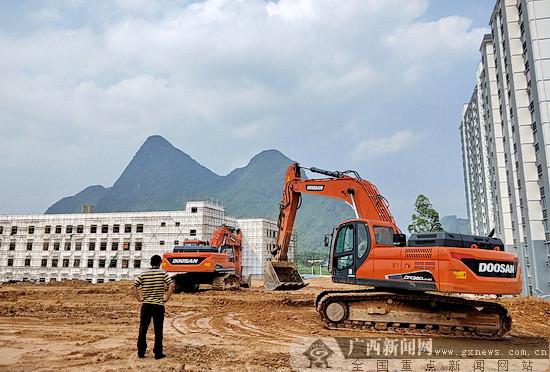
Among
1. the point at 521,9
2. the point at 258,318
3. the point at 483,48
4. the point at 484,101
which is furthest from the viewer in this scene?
the point at 484,101

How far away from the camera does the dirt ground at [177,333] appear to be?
6836 millimetres

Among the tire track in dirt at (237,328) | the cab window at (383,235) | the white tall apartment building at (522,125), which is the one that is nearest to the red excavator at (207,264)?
the tire track in dirt at (237,328)

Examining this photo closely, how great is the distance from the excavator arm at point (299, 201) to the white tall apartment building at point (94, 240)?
32.6 m

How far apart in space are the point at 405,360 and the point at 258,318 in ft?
18.3

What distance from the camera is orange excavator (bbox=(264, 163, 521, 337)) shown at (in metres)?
8.77

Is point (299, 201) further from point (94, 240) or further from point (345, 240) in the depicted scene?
point (94, 240)

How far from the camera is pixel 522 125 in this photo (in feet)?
95.7

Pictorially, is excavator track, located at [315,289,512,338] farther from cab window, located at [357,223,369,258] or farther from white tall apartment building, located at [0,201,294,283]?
white tall apartment building, located at [0,201,294,283]

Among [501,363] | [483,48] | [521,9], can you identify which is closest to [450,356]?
[501,363]

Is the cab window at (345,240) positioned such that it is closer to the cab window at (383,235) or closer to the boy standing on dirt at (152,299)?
the cab window at (383,235)

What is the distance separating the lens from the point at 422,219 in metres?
34.6

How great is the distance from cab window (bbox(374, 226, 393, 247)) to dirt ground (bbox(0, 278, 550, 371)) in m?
2.34

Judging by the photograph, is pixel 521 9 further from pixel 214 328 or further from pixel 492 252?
pixel 214 328

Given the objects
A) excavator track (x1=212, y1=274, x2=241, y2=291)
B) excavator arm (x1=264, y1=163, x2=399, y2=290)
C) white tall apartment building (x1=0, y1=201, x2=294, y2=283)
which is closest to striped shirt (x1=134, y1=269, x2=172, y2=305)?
excavator arm (x1=264, y1=163, x2=399, y2=290)
